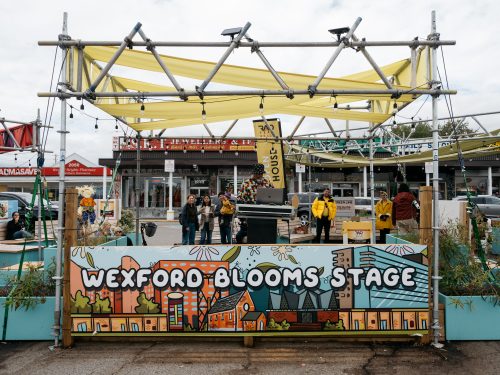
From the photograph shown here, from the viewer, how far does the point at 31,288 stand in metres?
4.73

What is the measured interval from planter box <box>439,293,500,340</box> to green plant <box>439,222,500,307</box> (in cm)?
12

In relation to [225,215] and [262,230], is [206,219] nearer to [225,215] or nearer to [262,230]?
[225,215]

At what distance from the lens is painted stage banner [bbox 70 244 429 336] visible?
14.5 ft

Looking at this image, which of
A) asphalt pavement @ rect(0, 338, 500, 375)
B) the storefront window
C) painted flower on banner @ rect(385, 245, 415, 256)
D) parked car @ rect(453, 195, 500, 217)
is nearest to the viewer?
asphalt pavement @ rect(0, 338, 500, 375)

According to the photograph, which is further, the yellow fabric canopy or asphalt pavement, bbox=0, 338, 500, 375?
the yellow fabric canopy

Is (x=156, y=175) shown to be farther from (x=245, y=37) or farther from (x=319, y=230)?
(x=245, y=37)

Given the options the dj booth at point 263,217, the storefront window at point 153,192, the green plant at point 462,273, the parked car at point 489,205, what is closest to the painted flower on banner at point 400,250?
the green plant at point 462,273

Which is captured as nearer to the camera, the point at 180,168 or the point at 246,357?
the point at 246,357

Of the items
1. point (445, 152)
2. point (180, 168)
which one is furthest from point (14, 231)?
point (180, 168)

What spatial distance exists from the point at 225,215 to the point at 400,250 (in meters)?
6.08

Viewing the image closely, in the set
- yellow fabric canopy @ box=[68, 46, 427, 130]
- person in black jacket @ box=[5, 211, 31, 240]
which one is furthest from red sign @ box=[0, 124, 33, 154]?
yellow fabric canopy @ box=[68, 46, 427, 130]

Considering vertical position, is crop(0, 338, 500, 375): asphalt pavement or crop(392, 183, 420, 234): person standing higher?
crop(392, 183, 420, 234): person standing

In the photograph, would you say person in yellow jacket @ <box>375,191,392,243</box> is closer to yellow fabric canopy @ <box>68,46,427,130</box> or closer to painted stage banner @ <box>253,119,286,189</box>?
painted stage banner @ <box>253,119,286,189</box>

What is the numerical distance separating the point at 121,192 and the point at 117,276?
2281 cm
